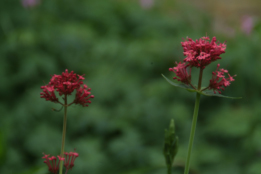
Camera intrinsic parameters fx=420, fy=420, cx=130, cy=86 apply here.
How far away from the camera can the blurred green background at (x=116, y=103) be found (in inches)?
150

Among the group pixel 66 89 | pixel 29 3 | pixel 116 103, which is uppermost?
pixel 29 3

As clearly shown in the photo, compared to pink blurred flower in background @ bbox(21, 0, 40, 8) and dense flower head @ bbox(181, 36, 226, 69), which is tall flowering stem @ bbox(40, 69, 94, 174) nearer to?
dense flower head @ bbox(181, 36, 226, 69)

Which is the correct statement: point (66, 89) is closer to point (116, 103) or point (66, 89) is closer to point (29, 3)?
point (116, 103)

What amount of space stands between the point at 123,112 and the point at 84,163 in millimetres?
802

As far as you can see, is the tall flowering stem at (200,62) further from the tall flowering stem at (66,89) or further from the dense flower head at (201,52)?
the tall flowering stem at (66,89)

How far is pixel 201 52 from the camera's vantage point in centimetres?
97

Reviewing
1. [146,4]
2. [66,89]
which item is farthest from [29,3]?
[66,89]

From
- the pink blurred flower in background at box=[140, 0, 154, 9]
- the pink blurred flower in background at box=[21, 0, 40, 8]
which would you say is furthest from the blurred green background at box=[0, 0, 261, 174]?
the pink blurred flower in background at box=[140, 0, 154, 9]

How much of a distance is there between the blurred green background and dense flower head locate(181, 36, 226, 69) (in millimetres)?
2310

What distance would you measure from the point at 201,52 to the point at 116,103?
3.54 meters

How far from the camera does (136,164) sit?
3855 millimetres

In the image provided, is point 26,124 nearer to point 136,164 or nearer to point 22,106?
point 22,106

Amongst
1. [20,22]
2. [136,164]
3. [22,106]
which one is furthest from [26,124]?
[20,22]

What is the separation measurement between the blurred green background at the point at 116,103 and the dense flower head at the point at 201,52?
2310 millimetres
